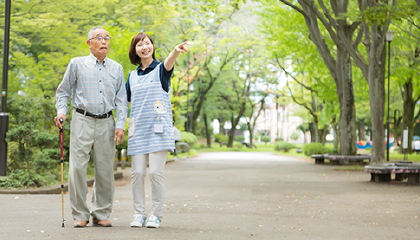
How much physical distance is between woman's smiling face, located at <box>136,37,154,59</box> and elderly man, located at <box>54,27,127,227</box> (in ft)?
0.99

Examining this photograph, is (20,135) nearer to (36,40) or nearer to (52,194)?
(52,194)

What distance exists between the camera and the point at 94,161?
450 cm

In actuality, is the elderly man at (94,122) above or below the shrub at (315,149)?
above

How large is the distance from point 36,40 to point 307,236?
772 inches

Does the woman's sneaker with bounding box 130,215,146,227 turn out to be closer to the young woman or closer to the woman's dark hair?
the young woman

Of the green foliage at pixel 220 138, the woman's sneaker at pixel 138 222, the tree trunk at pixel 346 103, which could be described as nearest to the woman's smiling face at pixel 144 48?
the woman's sneaker at pixel 138 222

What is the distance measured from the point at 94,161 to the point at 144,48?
3.98 ft

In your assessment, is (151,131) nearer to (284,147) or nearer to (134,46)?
(134,46)

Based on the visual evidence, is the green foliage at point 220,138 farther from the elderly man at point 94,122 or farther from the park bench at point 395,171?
the elderly man at point 94,122

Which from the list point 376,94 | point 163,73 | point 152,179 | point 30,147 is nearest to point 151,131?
point 152,179

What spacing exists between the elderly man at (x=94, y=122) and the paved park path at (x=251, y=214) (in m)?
0.30

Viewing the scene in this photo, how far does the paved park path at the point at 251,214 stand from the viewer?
4418 millimetres

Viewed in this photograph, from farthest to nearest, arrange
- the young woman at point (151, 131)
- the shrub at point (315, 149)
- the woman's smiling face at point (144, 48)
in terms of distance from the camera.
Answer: the shrub at point (315, 149), the woman's smiling face at point (144, 48), the young woman at point (151, 131)

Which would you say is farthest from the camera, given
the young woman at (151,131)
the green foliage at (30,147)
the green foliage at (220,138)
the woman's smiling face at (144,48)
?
the green foliage at (220,138)
